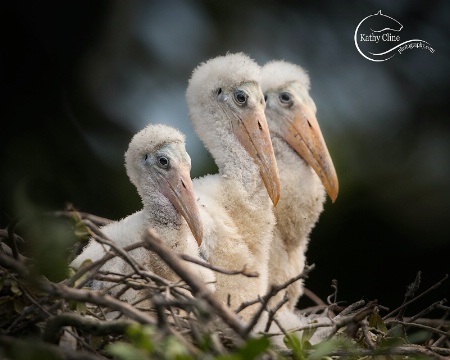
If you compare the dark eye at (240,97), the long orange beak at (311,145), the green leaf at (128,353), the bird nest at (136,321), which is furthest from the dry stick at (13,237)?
the long orange beak at (311,145)

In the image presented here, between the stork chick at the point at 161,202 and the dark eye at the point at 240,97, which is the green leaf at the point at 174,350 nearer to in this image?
the stork chick at the point at 161,202

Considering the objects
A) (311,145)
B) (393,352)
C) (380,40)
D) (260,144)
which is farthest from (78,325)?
(380,40)

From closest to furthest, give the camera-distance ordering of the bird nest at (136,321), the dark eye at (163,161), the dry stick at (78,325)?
the bird nest at (136,321), the dry stick at (78,325), the dark eye at (163,161)

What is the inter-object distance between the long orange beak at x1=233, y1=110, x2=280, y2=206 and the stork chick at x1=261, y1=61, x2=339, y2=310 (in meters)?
0.42

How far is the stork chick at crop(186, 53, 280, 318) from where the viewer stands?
4.27 m

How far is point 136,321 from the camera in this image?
2.71 metres

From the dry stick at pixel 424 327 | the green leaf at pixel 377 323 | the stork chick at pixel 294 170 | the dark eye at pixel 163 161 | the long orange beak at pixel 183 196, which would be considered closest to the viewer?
the dry stick at pixel 424 327

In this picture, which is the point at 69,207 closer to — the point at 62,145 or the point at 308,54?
the point at 62,145

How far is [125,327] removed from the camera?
108 inches

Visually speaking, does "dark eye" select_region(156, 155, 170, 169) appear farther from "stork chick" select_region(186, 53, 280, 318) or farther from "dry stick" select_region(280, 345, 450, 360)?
"dry stick" select_region(280, 345, 450, 360)

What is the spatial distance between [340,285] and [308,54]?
164 cm

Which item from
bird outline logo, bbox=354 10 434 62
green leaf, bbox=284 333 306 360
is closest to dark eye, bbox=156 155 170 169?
green leaf, bbox=284 333 306 360

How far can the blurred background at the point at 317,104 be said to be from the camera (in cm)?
596

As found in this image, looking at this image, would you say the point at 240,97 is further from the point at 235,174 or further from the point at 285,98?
the point at 285,98
